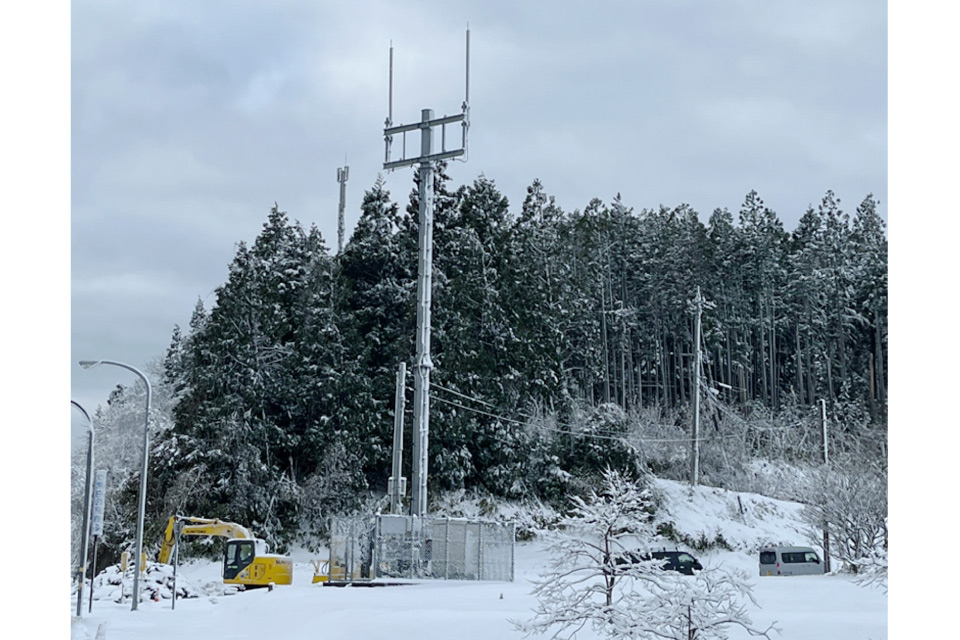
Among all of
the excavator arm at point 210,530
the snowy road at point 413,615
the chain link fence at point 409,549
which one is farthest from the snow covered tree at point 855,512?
the excavator arm at point 210,530

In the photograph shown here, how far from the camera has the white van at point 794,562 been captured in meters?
26.0

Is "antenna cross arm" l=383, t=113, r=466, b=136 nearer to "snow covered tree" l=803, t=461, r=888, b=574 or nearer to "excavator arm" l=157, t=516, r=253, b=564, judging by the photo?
"excavator arm" l=157, t=516, r=253, b=564

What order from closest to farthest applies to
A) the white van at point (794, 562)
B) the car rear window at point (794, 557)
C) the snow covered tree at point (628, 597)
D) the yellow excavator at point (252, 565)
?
1. the snow covered tree at point (628, 597)
2. the yellow excavator at point (252, 565)
3. the white van at point (794, 562)
4. the car rear window at point (794, 557)

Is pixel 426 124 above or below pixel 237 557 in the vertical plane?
above

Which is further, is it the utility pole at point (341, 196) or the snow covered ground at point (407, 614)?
the utility pole at point (341, 196)

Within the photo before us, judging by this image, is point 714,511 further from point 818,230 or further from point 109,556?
point 109,556

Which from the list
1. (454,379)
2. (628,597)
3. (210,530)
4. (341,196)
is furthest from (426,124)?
(341,196)

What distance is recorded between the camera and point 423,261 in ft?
74.2

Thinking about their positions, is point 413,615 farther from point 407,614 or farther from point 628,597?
point 628,597

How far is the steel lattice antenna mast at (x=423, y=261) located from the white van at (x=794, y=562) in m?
10.1

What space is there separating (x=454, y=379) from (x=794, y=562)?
13483mm

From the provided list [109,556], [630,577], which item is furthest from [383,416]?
[630,577]

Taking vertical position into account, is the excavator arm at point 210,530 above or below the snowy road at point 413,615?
below

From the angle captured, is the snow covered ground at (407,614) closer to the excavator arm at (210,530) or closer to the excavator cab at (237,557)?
the excavator cab at (237,557)
